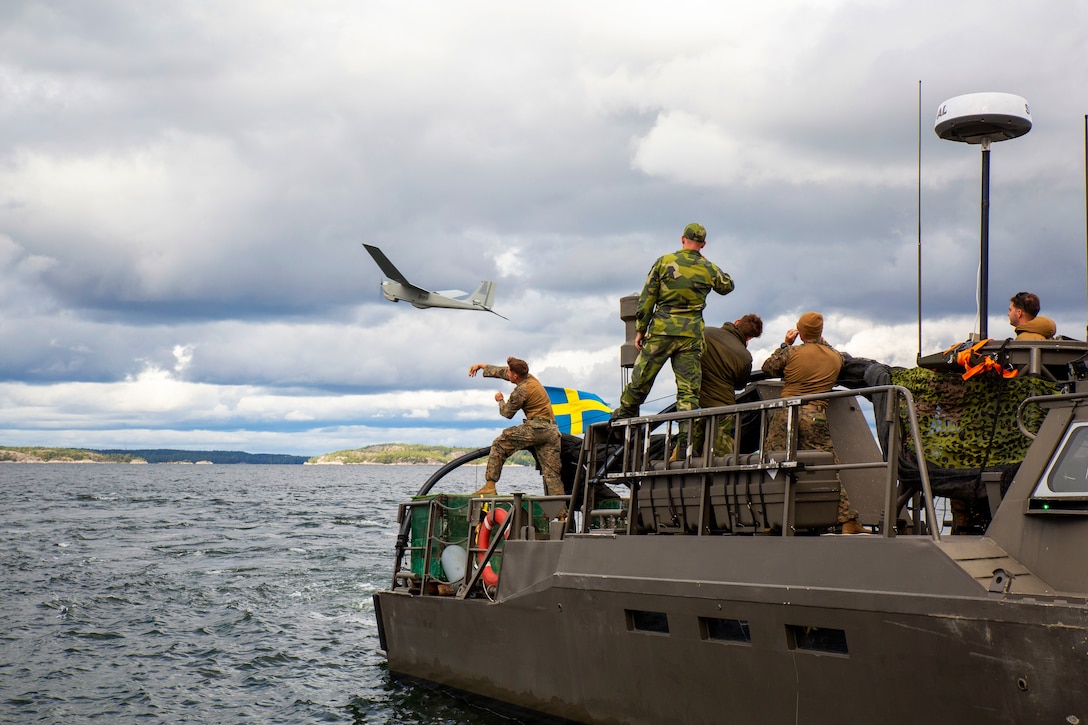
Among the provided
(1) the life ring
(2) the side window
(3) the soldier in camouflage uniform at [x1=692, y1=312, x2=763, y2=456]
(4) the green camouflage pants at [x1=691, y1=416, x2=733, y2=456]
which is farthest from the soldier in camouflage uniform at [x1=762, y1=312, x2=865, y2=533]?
(1) the life ring

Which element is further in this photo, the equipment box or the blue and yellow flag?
the blue and yellow flag

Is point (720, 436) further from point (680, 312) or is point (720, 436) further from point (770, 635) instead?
point (770, 635)

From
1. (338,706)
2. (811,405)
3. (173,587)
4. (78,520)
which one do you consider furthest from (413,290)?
(811,405)

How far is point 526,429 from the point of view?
1241 centimetres

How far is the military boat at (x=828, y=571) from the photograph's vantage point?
6.68m

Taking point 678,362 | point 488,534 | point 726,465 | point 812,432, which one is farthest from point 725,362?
point 488,534

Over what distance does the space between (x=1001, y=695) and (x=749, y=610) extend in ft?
6.19

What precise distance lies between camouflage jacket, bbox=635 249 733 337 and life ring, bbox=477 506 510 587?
108 inches

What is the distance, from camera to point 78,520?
4447 cm

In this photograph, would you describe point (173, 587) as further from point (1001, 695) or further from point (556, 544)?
point (1001, 695)

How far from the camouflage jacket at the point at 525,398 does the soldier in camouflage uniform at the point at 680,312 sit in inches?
96.5

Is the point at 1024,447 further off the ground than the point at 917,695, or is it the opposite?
the point at 1024,447

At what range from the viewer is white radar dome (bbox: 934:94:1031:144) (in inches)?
346

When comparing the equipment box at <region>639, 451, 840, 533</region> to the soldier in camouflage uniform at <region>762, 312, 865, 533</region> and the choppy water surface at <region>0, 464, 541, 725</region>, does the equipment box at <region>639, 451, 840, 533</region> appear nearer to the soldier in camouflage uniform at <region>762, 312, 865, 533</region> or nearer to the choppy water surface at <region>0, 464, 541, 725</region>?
the soldier in camouflage uniform at <region>762, 312, 865, 533</region>
